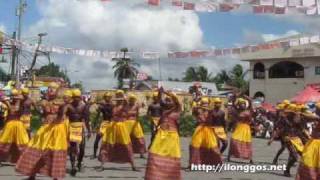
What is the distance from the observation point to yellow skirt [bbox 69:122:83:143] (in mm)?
12328

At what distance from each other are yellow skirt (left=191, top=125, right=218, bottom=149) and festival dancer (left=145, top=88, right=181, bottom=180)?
2.50 meters

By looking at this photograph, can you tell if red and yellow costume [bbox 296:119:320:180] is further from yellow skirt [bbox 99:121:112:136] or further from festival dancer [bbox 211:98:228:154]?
yellow skirt [bbox 99:121:112:136]

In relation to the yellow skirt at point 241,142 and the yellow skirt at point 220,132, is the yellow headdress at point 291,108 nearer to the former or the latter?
the yellow skirt at point 220,132

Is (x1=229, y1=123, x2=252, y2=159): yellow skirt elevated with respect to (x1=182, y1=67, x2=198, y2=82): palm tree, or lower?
lower

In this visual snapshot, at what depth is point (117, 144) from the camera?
14.1m

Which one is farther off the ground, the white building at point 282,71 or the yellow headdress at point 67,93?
the white building at point 282,71

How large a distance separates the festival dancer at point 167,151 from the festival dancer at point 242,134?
18.2ft

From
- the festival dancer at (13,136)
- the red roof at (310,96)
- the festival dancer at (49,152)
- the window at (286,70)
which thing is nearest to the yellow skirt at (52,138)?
the festival dancer at (49,152)

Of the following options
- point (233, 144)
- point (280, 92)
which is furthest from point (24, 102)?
point (280, 92)

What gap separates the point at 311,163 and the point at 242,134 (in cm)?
682

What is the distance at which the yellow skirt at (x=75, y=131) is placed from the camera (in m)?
12.3

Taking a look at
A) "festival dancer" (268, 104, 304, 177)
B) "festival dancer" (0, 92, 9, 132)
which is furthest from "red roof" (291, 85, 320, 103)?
"festival dancer" (0, 92, 9, 132)

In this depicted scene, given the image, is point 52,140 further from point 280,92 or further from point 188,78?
point 188,78

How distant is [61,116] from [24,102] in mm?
3081
